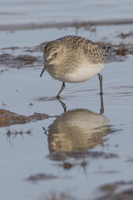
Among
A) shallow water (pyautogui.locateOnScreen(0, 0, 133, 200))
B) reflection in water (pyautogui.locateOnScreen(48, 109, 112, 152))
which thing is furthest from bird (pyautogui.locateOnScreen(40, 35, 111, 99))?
reflection in water (pyautogui.locateOnScreen(48, 109, 112, 152))

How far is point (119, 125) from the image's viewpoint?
7137 millimetres

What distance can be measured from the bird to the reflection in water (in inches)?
34.4

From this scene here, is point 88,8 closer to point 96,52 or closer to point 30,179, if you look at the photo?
point 96,52

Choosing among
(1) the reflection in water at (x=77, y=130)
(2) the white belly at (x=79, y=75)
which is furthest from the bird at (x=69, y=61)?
(1) the reflection in water at (x=77, y=130)

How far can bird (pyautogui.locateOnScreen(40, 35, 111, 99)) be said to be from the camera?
867 cm

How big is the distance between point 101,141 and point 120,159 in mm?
772

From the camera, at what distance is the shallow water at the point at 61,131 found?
506 centimetres

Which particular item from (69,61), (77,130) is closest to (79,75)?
(69,61)

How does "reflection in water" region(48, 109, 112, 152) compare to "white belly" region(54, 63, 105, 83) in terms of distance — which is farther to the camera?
"white belly" region(54, 63, 105, 83)

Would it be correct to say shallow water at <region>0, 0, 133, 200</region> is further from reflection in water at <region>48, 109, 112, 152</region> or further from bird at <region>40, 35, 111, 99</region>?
bird at <region>40, 35, 111, 99</region>

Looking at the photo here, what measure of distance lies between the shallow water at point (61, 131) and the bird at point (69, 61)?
1.63 feet

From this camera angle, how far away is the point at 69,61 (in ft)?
28.9

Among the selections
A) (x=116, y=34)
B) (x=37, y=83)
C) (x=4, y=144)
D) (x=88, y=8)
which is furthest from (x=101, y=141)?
(x=88, y=8)

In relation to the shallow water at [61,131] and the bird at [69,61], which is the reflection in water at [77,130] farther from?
the bird at [69,61]
